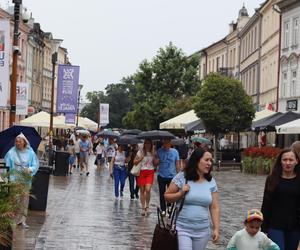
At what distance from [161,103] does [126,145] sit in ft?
139

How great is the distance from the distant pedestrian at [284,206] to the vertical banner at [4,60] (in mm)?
6069

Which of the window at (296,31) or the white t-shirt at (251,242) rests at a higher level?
the window at (296,31)

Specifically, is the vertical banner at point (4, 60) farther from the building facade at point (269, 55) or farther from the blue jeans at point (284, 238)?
the building facade at point (269, 55)

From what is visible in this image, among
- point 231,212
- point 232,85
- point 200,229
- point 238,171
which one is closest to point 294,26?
point 232,85

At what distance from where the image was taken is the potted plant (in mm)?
6484

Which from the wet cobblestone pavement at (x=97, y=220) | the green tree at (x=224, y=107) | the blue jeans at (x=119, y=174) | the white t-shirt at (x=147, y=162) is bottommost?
the wet cobblestone pavement at (x=97, y=220)

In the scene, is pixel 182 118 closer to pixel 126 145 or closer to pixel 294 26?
pixel 294 26

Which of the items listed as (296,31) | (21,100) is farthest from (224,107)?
(21,100)

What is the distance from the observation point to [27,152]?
12.8 metres

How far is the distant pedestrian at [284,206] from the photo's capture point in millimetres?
7699

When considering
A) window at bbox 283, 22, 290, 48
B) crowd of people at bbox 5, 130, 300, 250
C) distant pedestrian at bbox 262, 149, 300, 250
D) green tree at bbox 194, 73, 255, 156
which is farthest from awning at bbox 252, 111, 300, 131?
distant pedestrian at bbox 262, 149, 300, 250

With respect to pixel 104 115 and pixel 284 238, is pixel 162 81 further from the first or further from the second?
pixel 284 238

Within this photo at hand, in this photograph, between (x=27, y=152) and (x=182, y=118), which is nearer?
(x=27, y=152)

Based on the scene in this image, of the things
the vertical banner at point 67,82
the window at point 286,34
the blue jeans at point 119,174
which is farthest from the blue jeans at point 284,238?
the window at point 286,34
